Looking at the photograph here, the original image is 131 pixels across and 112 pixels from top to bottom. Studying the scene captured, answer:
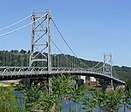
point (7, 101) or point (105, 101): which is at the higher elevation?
point (7, 101)

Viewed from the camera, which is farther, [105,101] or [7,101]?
[105,101]

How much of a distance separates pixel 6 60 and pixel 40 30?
19.6 ft

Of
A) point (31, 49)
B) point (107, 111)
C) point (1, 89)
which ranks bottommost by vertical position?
point (107, 111)

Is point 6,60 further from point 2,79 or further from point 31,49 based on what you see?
point 2,79

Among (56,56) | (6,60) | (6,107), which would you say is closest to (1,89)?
(6,107)

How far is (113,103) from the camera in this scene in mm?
9805

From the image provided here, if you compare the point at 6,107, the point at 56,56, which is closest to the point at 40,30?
the point at 56,56

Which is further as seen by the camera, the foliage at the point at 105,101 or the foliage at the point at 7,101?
the foliage at the point at 105,101

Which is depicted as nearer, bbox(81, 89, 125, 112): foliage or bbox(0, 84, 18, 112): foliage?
bbox(0, 84, 18, 112): foliage

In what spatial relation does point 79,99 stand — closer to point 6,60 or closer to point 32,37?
point 6,60

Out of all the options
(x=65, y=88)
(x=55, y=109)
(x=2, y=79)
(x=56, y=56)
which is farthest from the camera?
(x=56, y=56)

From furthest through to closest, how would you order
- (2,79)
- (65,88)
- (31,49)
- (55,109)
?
1. (31,49)
2. (2,79)
3. (65,88)
4. (55,109)

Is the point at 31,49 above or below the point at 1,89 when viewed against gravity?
above

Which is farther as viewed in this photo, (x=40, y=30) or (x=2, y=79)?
(x=40, y=30)
